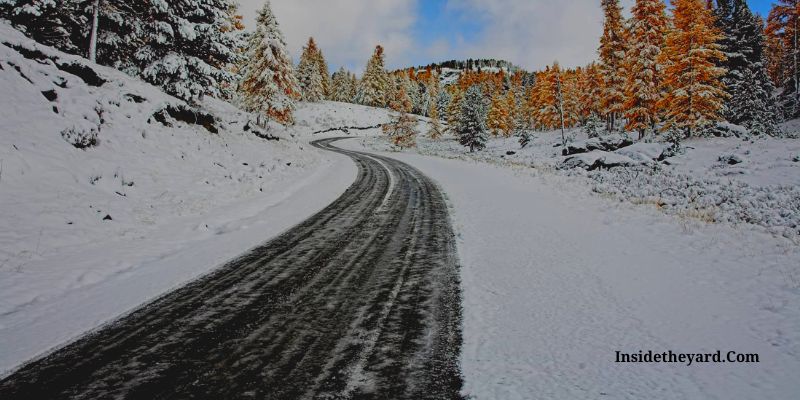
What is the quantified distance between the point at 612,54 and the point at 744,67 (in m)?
11.4

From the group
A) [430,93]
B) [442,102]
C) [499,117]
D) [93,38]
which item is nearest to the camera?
[93,38]

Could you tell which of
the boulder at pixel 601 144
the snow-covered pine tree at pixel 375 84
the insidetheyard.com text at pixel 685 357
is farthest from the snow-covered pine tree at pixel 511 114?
the insidetheyard.com text at pixel 685 357

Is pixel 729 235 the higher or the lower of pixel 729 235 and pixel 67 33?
the lower

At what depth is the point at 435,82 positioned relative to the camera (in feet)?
372

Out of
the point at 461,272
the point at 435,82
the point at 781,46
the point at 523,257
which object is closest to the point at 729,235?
the point at 523,257

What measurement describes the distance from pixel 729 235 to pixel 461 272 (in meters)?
5.30

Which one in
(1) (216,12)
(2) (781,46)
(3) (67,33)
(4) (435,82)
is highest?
(4) (435,82)

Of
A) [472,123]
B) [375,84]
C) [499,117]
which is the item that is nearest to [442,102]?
[375,84]

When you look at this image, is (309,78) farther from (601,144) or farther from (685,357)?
(685,357)

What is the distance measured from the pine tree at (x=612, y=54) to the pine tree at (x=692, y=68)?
234 inches

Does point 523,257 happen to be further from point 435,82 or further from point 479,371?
point 435,82

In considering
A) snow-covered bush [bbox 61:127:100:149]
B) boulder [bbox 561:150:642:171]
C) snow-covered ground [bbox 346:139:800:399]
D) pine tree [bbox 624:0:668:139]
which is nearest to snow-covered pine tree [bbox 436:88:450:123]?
pine tree [bbox 624:0:668:139]

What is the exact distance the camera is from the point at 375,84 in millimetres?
91812

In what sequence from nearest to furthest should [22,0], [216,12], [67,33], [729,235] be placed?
[729,235], [22,0], [67,33], [216,12]
